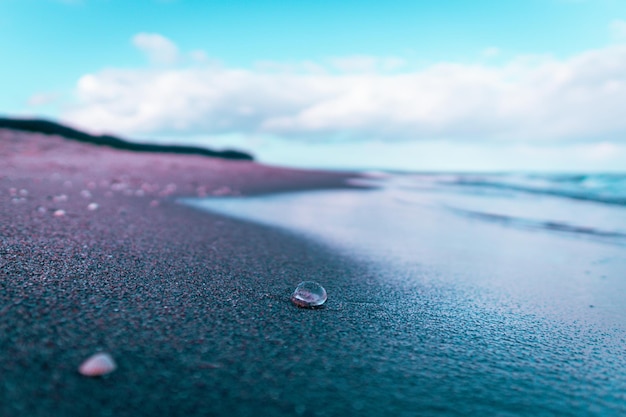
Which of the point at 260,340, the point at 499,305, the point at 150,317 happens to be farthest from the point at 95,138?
the point at 499,305

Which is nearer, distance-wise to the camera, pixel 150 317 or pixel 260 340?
pixel 260 340

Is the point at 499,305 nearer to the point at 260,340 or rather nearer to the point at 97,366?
the point at 260,340

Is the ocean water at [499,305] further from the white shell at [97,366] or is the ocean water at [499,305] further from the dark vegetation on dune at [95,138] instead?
the dark vegetation on dune at [95,138]

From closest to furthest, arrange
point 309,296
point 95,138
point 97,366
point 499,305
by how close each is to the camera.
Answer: point 97,366
point 309,296
point 499,305
point 95,138

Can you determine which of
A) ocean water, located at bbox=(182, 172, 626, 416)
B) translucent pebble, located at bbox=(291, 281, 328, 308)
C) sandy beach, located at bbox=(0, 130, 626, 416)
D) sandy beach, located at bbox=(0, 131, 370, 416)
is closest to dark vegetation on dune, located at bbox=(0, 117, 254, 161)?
ocean water, located at bbox=(182, 172, 626, 416)

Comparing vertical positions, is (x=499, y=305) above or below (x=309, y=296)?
above

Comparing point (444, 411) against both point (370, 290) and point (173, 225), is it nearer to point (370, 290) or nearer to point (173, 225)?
point (370, 290)

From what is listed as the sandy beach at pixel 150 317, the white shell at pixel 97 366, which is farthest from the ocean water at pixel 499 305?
the white shell at pixel 97 366
